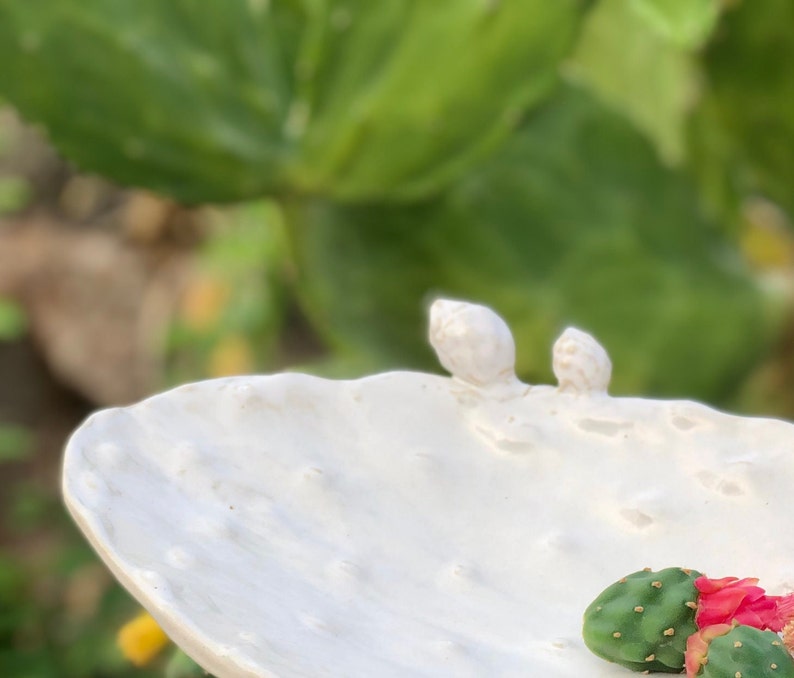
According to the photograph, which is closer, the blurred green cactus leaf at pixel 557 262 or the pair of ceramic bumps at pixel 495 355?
the pair of ceramic bumps at pixel 495 355

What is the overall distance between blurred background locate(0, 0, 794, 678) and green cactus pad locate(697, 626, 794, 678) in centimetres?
27

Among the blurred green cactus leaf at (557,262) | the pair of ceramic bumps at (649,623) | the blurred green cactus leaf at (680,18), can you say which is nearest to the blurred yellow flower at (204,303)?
the blurred green cactus leaf at (557,262)

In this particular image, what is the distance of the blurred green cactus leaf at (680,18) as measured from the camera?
71 cm

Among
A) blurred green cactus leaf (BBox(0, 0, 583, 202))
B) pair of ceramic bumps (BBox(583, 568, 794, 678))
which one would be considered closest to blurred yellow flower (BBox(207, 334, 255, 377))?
blurred green cactus leaf (BBox(0, 0, 583, 202))

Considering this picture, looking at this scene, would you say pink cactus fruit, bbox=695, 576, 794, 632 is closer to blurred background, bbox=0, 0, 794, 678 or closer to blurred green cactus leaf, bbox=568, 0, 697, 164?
blurred background, bbox=0, 0, 794, 678

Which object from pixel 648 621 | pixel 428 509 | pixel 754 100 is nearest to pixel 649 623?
pixel 648 621

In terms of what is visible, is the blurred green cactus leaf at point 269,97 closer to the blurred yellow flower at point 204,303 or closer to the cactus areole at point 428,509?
the cactus areole at point 428,509

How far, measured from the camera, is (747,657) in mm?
336

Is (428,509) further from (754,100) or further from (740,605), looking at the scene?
(754,100)

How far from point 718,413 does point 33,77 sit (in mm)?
527

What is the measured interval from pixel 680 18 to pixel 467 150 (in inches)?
6.6

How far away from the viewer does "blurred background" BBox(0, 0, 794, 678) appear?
0.77 m

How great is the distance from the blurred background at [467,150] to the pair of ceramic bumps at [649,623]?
0.77 ft

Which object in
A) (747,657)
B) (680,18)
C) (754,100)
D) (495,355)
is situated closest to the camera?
(747,657)
